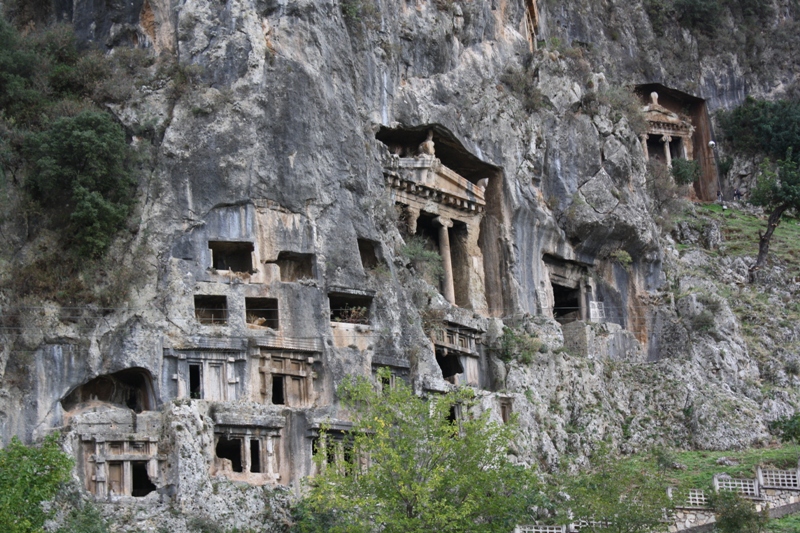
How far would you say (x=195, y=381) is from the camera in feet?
128

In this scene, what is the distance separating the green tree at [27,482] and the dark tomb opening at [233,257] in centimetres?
1084

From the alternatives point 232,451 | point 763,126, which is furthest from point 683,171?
point 232,451

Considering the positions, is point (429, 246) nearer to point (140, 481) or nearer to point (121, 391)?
point (121, 391)

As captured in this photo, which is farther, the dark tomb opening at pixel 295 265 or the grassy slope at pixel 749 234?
the grassy slope at pixel 749 234

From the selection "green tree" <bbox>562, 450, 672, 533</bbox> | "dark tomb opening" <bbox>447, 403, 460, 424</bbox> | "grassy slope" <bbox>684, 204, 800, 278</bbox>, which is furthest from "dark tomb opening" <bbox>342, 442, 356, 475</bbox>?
"grassy slope" <bbox>684, 204, 800, 278</bbox>

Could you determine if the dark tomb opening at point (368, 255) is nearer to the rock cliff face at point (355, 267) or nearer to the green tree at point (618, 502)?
the rock cliff face at point (355, 267)

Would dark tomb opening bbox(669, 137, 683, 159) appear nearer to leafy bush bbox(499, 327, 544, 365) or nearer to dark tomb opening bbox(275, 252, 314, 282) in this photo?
leafy bush bbox(499, 327, 544, 365)

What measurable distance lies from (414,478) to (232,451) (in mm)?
7714

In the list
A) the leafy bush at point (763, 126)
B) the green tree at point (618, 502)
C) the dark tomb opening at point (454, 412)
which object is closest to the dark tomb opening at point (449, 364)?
the dark tomb opening at point (454, 412)

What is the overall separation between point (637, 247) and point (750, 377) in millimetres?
7727

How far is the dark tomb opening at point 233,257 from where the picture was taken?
137ft

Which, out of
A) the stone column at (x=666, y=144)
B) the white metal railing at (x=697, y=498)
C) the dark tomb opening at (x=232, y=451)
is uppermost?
the stone column at (x=666, y=144)

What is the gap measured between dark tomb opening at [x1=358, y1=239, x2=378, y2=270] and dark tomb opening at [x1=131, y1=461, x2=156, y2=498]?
1116 cm

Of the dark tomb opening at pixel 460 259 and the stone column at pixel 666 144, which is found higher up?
the stone column at pixel 666 144
